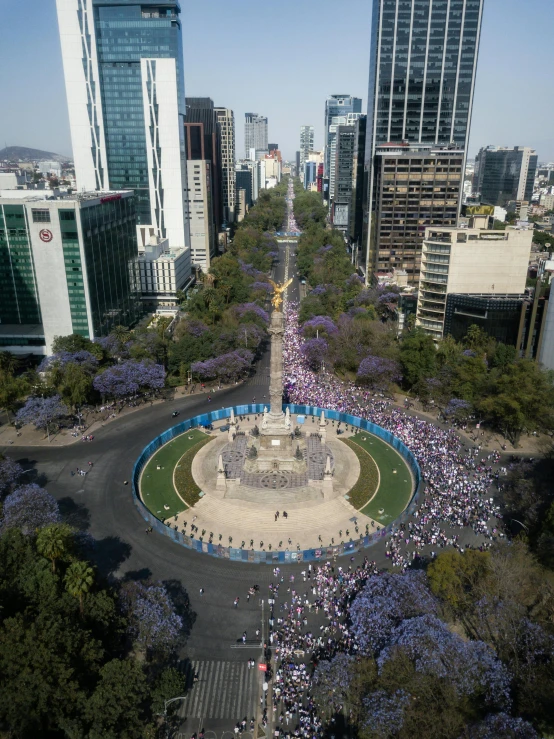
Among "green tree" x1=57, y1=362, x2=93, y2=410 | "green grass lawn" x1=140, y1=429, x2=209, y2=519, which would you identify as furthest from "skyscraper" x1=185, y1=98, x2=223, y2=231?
"green grass lawn" x1=140, y1=429, x2=209, y2=519

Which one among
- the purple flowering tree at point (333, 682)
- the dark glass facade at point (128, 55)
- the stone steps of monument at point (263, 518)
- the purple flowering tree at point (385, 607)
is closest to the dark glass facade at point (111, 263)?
the dark glass facade at point (128, 55)

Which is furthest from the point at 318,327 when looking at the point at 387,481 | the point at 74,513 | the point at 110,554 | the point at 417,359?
the point at 110,554

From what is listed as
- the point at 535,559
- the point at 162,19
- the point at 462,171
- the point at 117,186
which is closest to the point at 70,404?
the point at 535,559

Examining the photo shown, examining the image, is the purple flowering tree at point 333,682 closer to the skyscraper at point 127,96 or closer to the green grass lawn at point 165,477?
the green grass lawn at point 165,477

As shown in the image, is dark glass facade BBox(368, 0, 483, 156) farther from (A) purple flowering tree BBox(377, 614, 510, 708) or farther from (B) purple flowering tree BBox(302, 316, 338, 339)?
(A) purple flowering tree BBox(377, 614, 510, 708)

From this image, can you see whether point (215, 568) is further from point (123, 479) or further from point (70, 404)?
point (70, 404)

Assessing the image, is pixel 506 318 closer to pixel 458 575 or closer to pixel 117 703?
pixel 458 575
